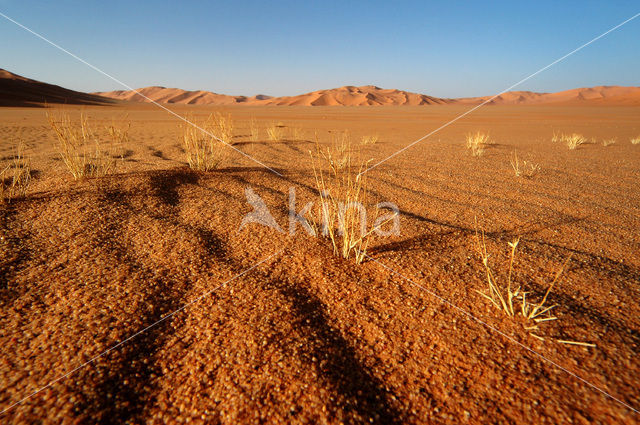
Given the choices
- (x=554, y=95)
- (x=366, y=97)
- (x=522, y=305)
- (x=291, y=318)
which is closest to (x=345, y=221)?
(x=291, y=318)

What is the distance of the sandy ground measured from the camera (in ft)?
2.57

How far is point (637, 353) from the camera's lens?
0.90m

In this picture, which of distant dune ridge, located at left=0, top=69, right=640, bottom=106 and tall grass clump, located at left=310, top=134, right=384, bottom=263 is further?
distant dune ridge, located at left=0, top=69, right=640, bottom=106

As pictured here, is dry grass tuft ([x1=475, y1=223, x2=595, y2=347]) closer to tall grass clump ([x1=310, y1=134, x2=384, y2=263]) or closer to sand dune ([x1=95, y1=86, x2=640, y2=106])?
tall grass clump ([x1=310, y1=134, x2=384, y2=263])

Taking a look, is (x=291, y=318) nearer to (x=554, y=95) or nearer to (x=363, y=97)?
(x=363, y=97)

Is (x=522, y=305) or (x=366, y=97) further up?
(x=366, y=97)

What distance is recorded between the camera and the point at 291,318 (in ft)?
3.60

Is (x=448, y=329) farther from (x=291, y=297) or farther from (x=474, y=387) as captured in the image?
(x=291, y=297)

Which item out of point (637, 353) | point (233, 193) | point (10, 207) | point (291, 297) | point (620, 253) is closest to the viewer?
point (637, 353)

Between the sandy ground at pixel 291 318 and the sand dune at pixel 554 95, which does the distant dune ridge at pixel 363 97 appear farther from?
the sandy ground at pixel 291 318

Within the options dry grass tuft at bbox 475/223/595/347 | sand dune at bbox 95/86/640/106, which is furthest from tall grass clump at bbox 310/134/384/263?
sand dune at bbox 95/86/640/106

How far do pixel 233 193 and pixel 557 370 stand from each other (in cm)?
206

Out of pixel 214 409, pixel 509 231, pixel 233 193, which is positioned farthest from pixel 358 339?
pixel 233 193

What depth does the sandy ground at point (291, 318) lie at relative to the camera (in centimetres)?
78
